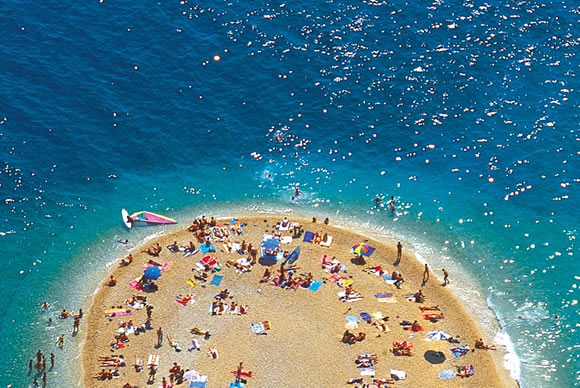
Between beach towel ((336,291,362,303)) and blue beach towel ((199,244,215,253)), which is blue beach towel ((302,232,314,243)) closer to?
beach towel ((336,291,362,303))

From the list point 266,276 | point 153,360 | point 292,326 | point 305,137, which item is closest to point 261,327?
point 292,326

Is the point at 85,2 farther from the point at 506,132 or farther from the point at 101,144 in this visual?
the point at 506,132

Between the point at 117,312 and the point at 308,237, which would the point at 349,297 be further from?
the point at 117,312

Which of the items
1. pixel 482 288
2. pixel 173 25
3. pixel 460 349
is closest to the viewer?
pixel 460 349

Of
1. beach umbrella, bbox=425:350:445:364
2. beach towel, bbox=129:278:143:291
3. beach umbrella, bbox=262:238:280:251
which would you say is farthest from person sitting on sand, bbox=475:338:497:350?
beach towel, bbox=129:278:143:291

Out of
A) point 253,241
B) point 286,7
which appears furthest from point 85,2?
point 253,241
